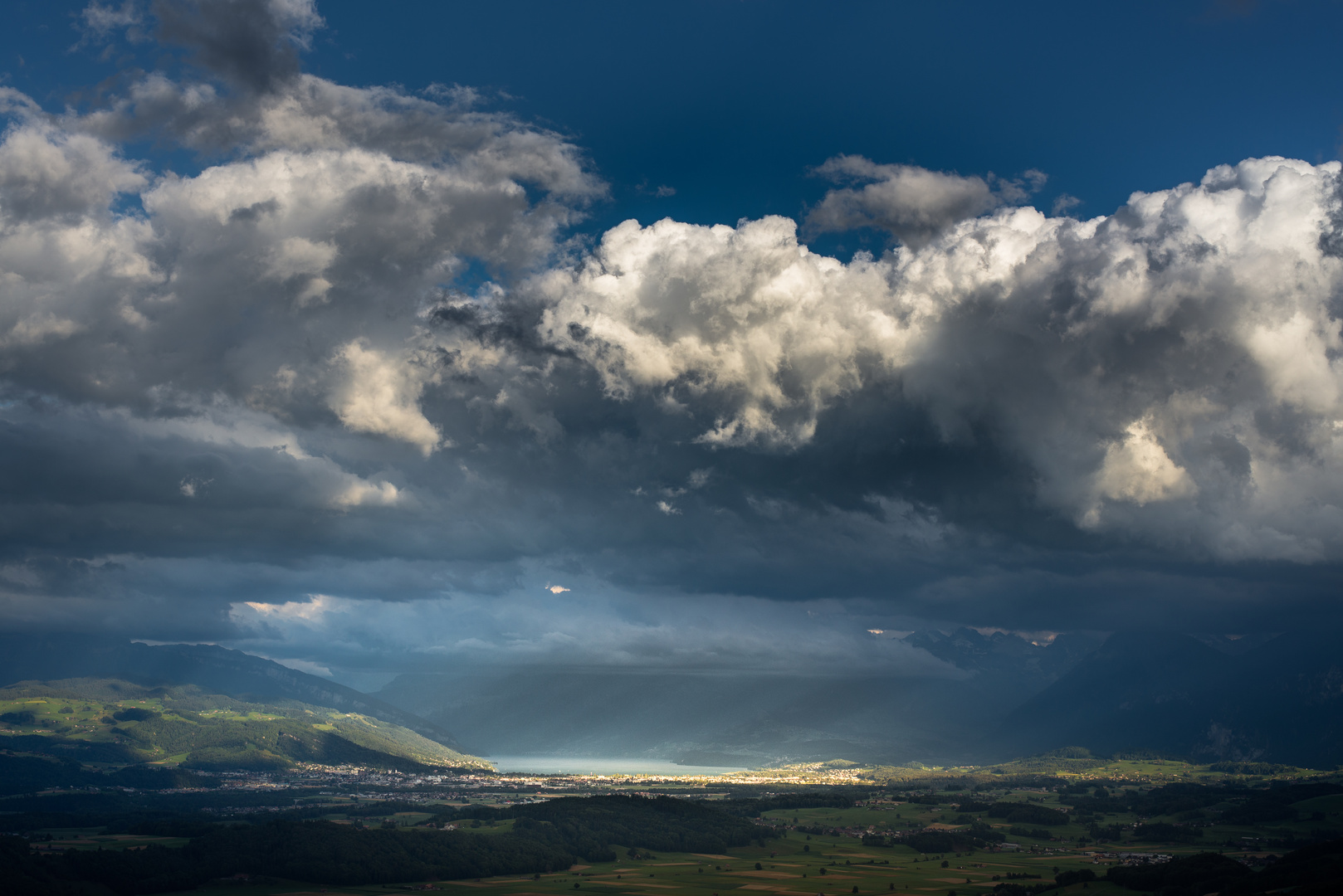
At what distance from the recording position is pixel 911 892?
199250 mm

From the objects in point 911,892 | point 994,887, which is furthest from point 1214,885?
point 911,892

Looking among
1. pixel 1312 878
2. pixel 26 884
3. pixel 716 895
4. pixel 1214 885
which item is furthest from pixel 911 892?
pixel 26 884

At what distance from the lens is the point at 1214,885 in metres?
168

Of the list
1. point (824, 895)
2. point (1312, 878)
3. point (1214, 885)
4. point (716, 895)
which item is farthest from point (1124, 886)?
point (716, 895)

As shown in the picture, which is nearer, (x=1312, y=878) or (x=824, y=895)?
(x=1312, y=878)

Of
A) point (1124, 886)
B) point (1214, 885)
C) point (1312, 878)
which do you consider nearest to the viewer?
point (1312, 878)

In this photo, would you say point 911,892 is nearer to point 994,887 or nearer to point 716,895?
point 994,887

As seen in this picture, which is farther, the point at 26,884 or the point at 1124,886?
the point at 26,884

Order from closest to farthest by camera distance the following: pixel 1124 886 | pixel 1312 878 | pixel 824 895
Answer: pixel 1312 878, pixel 1124 886, pixel 824 895

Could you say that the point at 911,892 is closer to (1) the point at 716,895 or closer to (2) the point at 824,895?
(2) the point at 824,895

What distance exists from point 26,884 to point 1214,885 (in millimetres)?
229206

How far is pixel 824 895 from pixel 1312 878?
283 feet

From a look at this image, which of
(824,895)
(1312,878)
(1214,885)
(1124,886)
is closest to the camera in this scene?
(1312,878)

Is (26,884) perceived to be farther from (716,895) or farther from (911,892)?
(911,892)
